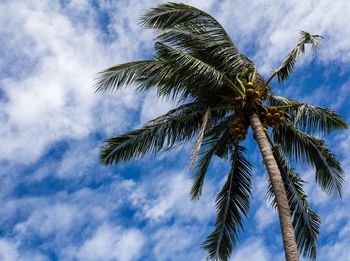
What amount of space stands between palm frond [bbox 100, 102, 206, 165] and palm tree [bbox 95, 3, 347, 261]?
Result: 2 cm

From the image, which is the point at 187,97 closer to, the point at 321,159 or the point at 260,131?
the point at 260,131

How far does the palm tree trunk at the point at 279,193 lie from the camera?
9.38 metres

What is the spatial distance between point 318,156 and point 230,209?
8.43 feet

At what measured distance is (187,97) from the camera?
12680 millimetres

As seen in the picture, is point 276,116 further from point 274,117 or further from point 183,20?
point 183,20

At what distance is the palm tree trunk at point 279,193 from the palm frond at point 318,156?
1.89 meters

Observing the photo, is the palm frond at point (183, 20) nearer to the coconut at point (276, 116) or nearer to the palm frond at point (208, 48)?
the palm frond at point (208, 48)

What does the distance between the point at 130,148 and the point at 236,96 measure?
111 inches

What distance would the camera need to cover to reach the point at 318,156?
42.9ft

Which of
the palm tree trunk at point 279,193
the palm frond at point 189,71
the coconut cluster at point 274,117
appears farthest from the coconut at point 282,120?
the palm frond at point 189,71

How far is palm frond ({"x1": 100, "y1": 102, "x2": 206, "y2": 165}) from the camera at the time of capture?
12.5m

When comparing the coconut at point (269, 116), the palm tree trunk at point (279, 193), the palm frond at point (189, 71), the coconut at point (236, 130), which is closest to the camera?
the palm tree trunk at point (279, 193)

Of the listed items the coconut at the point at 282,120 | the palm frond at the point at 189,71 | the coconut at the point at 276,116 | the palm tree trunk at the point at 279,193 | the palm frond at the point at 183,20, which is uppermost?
the palm frond at the point at 183,20

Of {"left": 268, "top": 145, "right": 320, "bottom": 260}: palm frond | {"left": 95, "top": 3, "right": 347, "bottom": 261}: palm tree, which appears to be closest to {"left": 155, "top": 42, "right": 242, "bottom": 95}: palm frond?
{"left": 95, "top": 3, "right": 347, "bottom": 261}: palm tree
